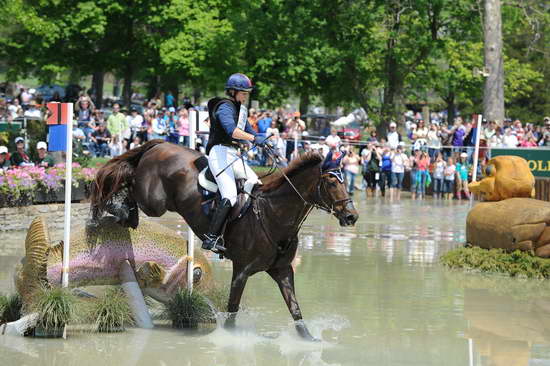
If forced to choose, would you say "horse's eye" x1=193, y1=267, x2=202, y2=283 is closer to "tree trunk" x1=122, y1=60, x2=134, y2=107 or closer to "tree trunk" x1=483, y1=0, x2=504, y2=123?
"tree trunk" x1=483, y1=0, x2=504, y2=123

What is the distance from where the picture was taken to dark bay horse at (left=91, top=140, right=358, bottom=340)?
10.0 metres

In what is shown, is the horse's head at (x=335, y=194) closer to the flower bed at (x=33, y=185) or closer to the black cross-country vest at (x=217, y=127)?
the black cross-country vest at (x=217, y=127)

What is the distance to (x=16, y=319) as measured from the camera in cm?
1027

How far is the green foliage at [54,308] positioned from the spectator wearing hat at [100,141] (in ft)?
68.6

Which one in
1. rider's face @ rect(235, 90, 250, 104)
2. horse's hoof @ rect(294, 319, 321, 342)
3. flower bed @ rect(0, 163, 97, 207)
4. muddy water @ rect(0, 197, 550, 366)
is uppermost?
rider's face @ rect(235, 90, 250, 104)

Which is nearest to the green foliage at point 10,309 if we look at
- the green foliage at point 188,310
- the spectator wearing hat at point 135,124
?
the green foliage at point 188,310

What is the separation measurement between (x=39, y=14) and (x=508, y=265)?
114ft

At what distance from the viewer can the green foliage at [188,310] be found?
10.4m

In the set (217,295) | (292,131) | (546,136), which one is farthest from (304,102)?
(217,295)

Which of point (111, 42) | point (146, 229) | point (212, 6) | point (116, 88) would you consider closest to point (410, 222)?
point (146, 229)

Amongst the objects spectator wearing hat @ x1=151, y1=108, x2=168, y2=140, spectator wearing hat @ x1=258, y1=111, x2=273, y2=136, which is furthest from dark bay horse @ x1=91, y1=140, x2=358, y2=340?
spectator wearing hat @ x1=151, y1=108, x2=168, y2=140

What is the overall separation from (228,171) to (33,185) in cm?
992

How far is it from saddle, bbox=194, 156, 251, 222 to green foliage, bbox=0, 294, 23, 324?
213cm

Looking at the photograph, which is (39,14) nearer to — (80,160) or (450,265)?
(80,160)
